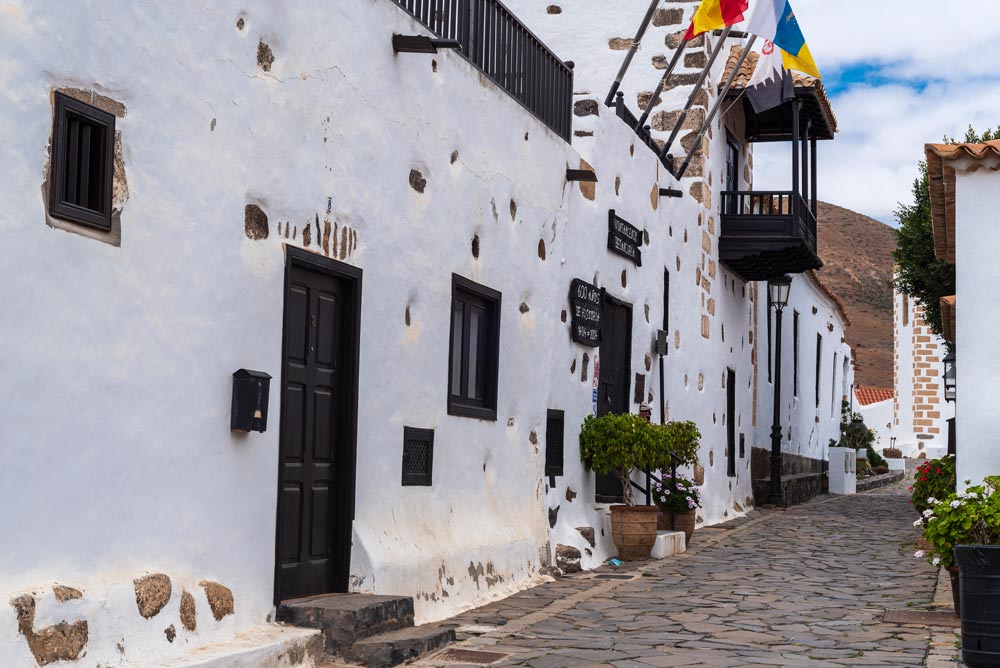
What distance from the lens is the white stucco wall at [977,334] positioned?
9.26m

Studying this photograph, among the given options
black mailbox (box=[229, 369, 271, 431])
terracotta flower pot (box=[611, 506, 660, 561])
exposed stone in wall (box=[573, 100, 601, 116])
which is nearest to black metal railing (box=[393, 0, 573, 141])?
exposed stone in wall (box=[573, 100, 601, 116])

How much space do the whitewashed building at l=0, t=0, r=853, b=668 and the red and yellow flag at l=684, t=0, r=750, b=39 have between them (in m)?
1.76

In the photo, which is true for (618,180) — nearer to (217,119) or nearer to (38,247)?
(217,119)

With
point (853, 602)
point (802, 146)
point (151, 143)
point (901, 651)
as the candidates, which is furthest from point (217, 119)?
point (802, 146)

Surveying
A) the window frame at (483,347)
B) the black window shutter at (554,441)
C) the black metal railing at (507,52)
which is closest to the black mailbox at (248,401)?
the window frame at (483,347)

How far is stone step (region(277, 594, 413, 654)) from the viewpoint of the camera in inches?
262

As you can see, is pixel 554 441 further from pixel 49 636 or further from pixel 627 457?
pixel 49 636

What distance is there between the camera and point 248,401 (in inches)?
250

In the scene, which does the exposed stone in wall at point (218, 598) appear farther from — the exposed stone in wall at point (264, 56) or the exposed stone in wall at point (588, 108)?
the exposed stone in wall at point (588, 108)

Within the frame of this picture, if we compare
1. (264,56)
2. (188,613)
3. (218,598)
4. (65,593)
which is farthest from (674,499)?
(65,593)

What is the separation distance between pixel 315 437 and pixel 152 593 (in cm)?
185

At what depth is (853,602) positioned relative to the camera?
9.54 meters

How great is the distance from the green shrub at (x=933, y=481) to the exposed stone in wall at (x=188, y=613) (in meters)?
6.74

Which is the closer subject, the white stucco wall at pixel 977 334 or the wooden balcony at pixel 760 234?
the white stucco wall at pixel 977 334
